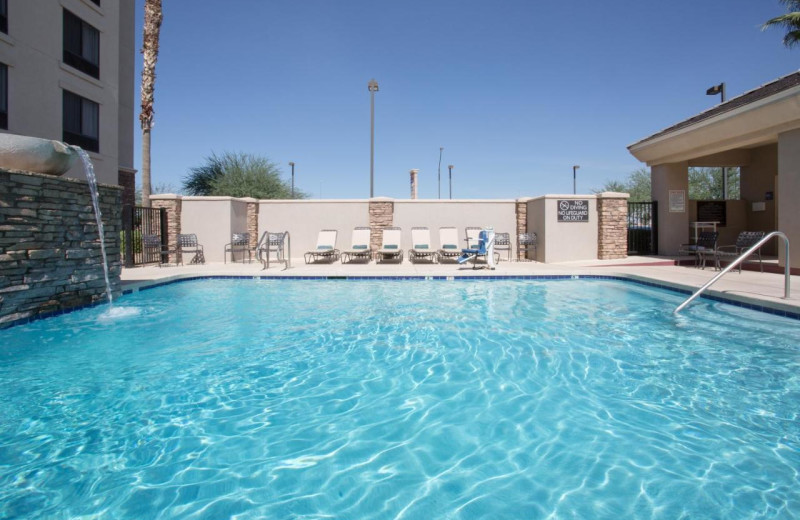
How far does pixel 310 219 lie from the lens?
1519cm

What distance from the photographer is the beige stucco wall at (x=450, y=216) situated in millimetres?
14922

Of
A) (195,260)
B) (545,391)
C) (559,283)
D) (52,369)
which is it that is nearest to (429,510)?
(545,391)

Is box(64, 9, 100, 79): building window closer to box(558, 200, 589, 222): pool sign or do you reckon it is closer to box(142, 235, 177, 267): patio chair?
box(142, 235, 177, 267): patio chair

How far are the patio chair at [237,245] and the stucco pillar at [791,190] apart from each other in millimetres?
13889

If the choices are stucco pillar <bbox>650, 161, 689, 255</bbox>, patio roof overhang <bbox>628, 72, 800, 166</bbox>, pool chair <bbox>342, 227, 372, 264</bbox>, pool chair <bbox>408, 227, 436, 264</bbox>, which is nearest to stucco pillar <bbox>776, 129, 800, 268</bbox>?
patio roof overhang <bbox>628, 72, 800, 166</bbox>

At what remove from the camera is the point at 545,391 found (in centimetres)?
375

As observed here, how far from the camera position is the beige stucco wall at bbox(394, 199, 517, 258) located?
49.0ft

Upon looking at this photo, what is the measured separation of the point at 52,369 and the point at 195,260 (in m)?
9.98

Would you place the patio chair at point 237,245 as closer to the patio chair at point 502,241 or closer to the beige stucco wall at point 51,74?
the beige stucco wall at point 51,74

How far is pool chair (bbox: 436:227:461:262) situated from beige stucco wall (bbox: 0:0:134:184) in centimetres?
1197

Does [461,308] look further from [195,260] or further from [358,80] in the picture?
[358,80]

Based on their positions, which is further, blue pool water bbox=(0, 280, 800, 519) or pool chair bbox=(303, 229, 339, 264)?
pool chair bbox=(303, 229, 339, 264)

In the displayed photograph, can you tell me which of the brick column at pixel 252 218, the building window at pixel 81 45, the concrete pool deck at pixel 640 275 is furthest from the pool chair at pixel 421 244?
the building window at pixel 81 45

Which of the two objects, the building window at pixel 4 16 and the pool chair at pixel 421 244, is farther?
the pool chair at pixel 421 244
